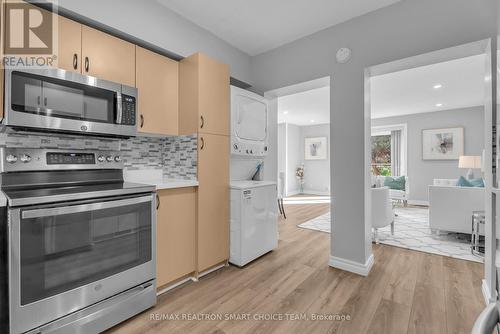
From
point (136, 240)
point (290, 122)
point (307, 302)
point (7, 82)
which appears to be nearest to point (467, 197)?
point (307, 302)

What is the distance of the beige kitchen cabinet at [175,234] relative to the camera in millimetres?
1943

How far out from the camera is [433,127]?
6.23 m

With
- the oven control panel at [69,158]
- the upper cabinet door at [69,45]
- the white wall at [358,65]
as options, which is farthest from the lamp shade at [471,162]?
the upper cabinet door at [69,45]

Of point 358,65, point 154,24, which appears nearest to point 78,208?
point 154,24

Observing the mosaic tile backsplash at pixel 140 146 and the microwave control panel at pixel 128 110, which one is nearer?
the mosaic tile backsplash at pixel 140 146

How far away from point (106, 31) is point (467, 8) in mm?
2873

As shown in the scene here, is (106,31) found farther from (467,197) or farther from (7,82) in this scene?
(467,197)

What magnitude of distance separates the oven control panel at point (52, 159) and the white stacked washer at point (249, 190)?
3.98ft

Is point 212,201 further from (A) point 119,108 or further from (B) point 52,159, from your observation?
(B) point 52,159

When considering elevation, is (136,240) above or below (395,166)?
below

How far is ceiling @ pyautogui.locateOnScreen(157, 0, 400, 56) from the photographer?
218cm

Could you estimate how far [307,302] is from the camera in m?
1.88

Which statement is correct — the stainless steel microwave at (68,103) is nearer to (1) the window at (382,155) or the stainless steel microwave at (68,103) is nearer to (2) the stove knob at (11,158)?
(2) the stove knob at (11,158)

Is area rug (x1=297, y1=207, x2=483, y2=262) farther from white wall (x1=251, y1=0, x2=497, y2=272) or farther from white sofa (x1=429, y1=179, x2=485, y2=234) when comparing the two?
white wall (x1=251, y1=0, x2=497, y2=272)
